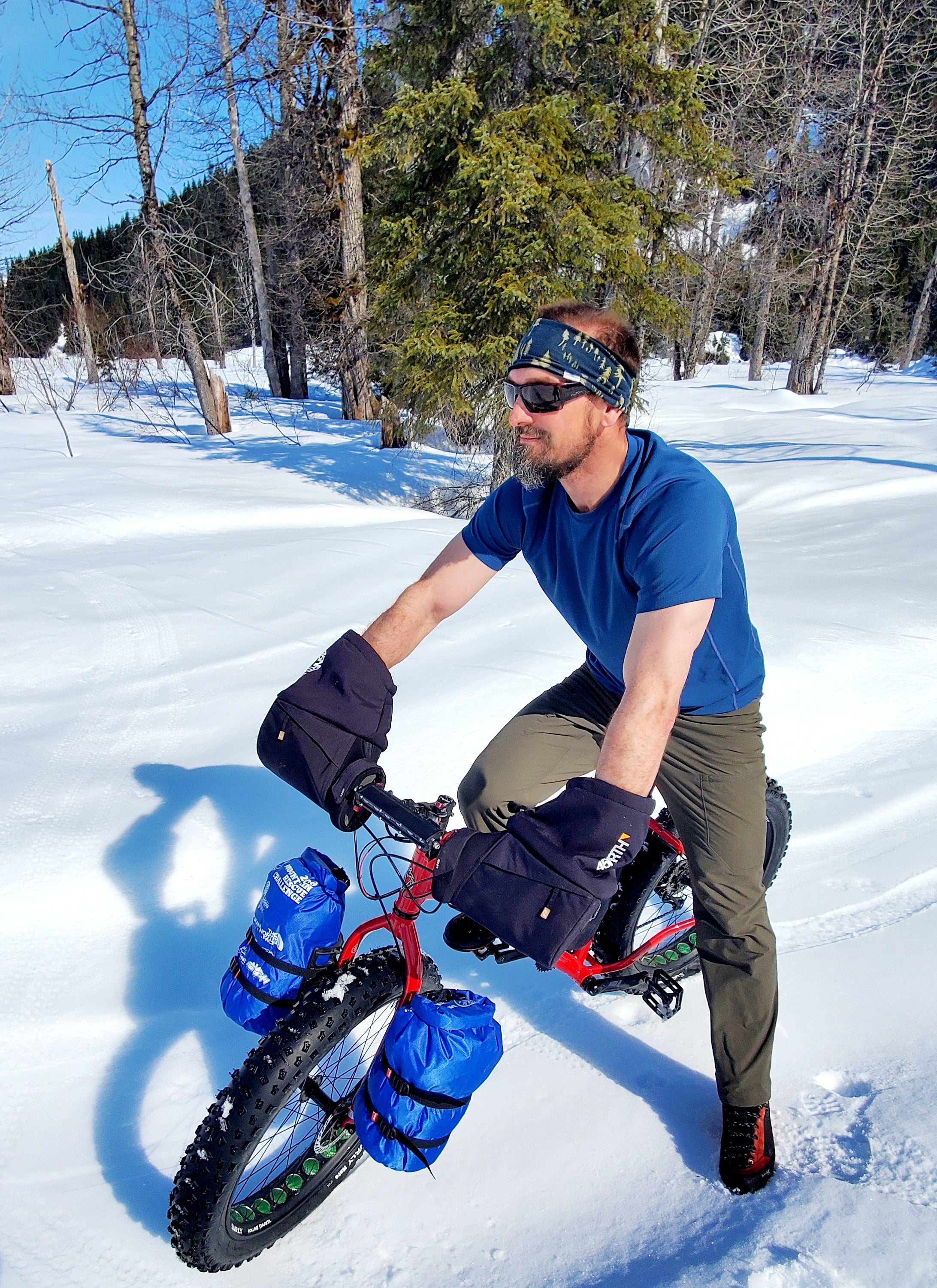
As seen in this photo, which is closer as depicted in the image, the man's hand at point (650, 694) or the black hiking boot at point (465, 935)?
the man's hand at point (650, 694)

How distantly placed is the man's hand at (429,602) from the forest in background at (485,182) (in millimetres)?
7044

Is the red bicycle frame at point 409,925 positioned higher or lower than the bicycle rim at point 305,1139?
higher

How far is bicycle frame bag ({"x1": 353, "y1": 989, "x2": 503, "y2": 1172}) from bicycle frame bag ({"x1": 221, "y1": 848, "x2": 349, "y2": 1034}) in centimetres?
26

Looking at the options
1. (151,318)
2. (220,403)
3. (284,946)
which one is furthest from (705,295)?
(284,946)

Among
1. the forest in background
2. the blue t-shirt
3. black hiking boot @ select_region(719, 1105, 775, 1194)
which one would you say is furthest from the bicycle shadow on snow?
the forest in background

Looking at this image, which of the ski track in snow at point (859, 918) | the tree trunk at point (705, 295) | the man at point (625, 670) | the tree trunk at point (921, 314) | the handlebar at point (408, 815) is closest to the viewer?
the handlebar at point (408, 815)

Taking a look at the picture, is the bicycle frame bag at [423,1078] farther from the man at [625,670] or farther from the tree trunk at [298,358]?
the tree trunk at [298,358]

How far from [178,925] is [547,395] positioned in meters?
2.32

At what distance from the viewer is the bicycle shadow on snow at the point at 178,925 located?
2.38 metres

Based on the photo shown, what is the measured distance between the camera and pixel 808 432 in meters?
15.0

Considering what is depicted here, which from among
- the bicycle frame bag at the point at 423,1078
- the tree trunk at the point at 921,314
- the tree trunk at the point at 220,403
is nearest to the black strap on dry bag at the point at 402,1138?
the bicycle frame bag at the point at 423,1078

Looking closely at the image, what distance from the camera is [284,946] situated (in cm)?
198

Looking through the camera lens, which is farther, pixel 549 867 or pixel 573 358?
pixel 573 358

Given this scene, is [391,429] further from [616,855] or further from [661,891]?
[616,855]
